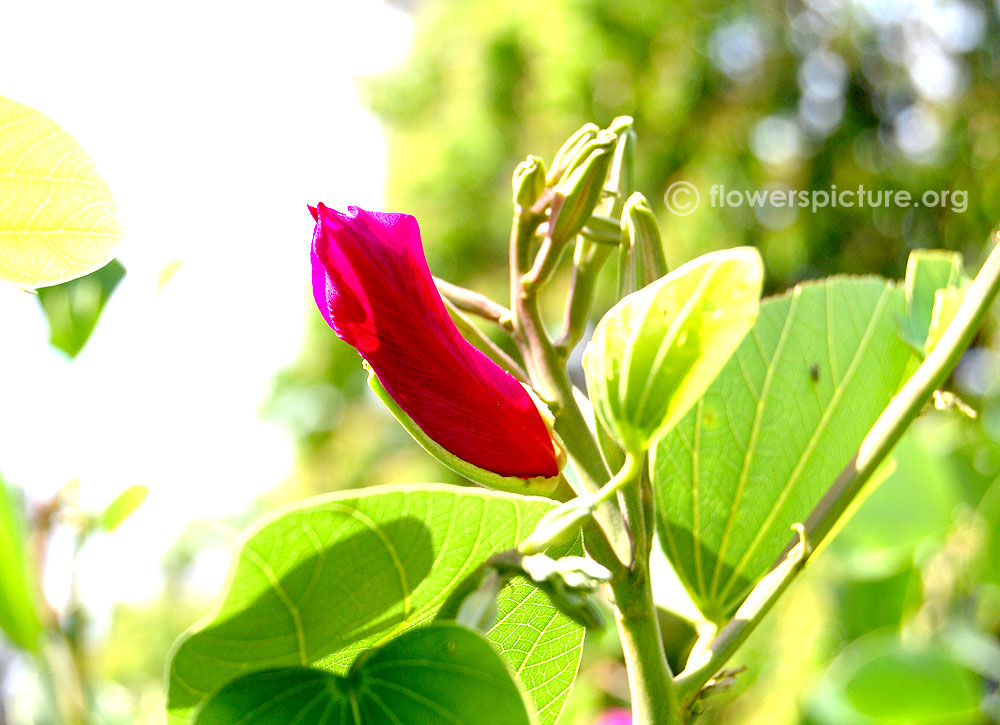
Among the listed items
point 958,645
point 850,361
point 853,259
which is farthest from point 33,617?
point 853,259

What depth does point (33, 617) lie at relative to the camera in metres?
0.19

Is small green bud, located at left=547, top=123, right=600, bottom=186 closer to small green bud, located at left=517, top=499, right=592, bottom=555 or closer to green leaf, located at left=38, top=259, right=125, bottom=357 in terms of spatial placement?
small green bud, located at left=517, top=499, right=592, bottom=555

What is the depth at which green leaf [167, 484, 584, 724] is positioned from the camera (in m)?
0.16

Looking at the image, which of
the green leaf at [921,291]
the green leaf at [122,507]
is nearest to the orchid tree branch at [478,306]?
the green leaf at [921,291]

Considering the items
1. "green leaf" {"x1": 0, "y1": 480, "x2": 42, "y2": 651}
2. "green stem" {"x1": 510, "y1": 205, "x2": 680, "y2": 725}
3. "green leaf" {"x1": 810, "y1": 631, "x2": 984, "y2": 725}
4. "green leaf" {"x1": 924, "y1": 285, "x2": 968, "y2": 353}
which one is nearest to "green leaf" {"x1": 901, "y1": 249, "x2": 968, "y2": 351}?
"green leaf" {"x1": 924, "y1": 285, "x2": 968, "y2": 353}

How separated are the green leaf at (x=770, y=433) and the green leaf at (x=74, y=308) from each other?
0.80ft

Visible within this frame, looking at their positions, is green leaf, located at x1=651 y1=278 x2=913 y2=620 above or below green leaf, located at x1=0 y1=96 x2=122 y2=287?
below

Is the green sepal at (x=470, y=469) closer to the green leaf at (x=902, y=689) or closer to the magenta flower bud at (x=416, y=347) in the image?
the magenta flower bud at (x=416, y=347)

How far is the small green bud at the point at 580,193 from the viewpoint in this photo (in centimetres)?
18

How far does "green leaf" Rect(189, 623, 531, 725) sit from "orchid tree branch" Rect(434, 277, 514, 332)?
0.25ft

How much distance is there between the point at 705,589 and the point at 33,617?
0.50ft

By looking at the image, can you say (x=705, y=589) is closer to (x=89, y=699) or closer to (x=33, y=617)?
(x=33, y=617)

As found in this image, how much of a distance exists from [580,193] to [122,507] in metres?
0.35

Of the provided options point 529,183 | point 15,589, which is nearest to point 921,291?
point 529,183
